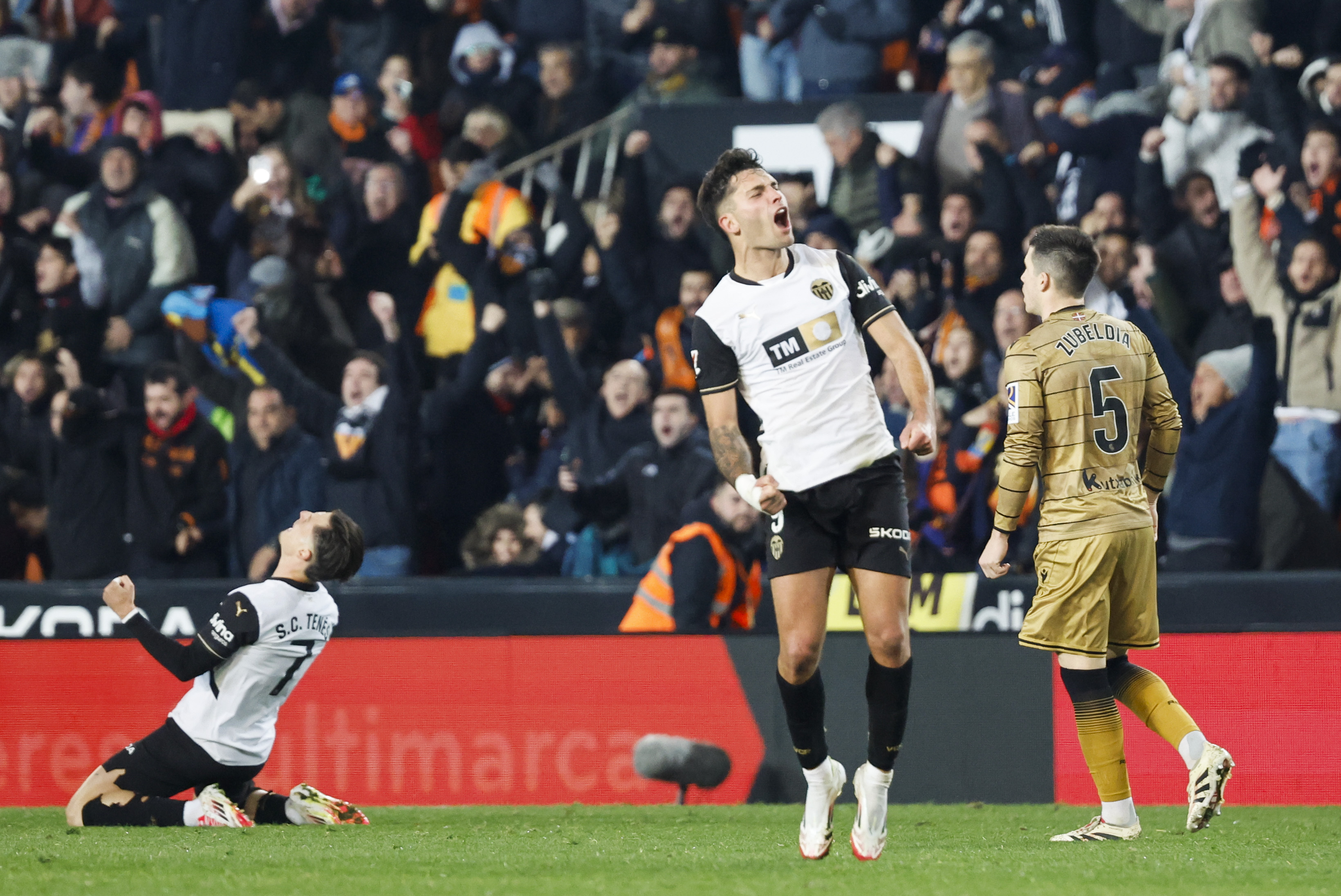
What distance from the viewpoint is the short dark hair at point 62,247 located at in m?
10.6

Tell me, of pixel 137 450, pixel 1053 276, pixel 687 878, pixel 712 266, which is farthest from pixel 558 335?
pixel 687 878

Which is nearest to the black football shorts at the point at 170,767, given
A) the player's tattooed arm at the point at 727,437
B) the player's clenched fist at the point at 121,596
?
the player's clenched fist at the point at 121,596

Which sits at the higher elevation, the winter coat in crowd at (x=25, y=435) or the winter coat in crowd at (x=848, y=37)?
the winter coat in crowd at (x=848, y=37)

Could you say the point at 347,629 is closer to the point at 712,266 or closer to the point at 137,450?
the point at 137,450

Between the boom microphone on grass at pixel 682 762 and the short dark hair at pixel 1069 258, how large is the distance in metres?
3.14

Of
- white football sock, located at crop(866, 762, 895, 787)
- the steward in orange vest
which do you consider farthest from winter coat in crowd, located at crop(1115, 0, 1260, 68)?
white football sock, located at crop(866, 762, 895, 787)

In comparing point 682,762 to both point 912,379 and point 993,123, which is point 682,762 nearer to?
point 912,379

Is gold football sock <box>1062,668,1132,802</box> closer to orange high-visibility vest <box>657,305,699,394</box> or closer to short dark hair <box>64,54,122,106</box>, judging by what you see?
orange high-visibility vest <box>657,305,699,394</box>

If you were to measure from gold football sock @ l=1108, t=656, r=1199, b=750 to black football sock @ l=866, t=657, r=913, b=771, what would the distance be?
1189mm

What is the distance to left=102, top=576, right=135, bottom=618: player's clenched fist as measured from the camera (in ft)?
20.3

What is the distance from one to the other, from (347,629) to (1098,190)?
5.38 meters

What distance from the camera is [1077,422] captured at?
5438 mm

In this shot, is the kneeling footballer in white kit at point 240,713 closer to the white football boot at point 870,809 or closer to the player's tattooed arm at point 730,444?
the player's tattooed arm at point 730,444

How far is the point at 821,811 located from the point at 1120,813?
1222 mm
